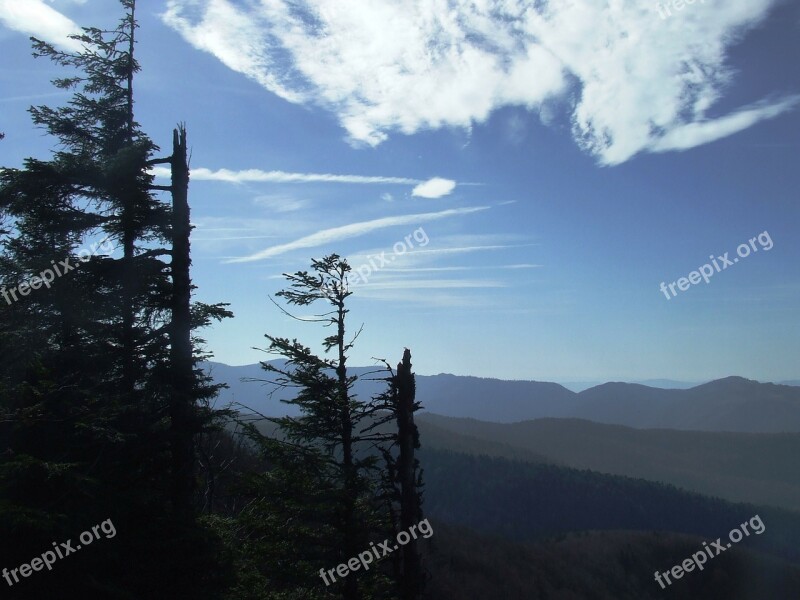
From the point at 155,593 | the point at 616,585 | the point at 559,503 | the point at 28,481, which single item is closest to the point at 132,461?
the point at 28,481

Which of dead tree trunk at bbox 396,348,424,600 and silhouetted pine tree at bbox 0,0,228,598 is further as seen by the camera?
dead tree trunk at bbox 396,348,424,600

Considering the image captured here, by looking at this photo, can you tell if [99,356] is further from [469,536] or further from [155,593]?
[469,536]

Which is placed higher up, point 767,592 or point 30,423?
point 30,423

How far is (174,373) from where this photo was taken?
12742mm

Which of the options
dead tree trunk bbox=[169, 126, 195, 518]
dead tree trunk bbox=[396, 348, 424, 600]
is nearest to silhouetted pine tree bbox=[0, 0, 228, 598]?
dead tree trunk bbox=[169, 126, 195, 518]

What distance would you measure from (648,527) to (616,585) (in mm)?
63845

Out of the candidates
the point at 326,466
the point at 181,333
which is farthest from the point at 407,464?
the point at 181,333

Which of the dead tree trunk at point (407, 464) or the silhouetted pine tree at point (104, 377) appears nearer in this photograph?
the silhouetted pine tree at point (104, 377)

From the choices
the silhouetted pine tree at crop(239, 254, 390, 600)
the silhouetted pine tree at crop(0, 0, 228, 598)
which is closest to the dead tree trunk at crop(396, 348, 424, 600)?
the silhouetted pine tree at crop(239, 254, 390, 600)

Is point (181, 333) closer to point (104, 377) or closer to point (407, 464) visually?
point (104, 377)

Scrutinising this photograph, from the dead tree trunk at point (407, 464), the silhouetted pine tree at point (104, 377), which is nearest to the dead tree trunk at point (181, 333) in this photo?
the silhouetted pine tree at point (104, 377)

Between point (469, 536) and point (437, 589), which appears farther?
point (469, 536)

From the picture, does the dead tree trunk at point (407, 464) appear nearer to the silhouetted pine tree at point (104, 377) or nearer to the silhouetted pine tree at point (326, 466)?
the silhouetted pine tree at point (326, 466)

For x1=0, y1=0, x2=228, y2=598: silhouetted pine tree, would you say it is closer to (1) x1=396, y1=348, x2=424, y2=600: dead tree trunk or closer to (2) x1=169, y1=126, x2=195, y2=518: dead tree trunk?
(2) x1=169, y1=126, x2=195, y2=518: dead tree trunk
